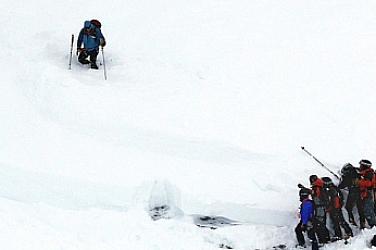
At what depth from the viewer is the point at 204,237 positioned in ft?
34.8

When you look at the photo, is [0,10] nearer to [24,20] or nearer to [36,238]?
[24,20]

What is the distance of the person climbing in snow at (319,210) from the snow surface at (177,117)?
79 centimetres

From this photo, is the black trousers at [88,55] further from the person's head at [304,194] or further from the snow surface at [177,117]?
the person's head at [304,194]

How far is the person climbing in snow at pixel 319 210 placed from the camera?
10359mm

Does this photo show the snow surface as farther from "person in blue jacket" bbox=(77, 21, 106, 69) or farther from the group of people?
"person in blue jacket" bbox=(77, 21, 106, 69)

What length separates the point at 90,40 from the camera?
1484 centimetres

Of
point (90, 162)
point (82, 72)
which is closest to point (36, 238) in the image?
point (90, 162)

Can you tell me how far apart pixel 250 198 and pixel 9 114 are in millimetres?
7071

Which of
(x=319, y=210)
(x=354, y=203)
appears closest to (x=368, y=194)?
(x=354, y=203)

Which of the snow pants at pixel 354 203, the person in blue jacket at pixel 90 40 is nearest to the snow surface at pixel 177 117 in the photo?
the snow pants at pixel 354 203

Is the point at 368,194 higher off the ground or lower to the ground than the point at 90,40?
lower

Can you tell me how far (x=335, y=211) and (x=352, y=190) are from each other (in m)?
0.64

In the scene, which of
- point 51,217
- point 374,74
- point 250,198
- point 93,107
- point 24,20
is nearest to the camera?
point 51,217

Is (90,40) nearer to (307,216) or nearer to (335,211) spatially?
(307,216)
